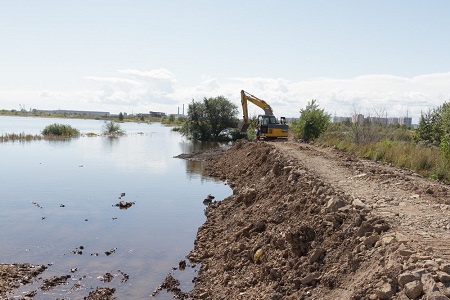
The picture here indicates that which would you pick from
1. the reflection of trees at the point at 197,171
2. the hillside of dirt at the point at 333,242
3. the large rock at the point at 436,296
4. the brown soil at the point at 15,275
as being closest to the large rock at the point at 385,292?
the hillside of dirt at the point at 333,242

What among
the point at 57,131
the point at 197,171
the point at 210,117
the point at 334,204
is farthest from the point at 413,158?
the point at 57,131

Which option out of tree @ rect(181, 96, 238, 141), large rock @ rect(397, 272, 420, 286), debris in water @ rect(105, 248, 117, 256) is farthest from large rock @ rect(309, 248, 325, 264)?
tree @ rect(181, 96, 238, 141)

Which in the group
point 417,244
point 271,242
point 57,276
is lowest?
point 57,276

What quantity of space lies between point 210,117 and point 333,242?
51248mm

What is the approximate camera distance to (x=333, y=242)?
761cm

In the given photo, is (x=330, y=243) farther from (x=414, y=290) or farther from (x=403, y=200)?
(x=403, y=200)

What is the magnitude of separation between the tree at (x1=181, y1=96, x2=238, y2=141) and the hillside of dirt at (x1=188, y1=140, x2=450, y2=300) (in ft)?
143

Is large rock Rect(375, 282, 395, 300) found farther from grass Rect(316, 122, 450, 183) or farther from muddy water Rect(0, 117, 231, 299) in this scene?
grass Rect(316, 122, 450, 183)

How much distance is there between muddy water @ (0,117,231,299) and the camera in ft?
35.6

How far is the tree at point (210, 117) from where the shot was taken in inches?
2272

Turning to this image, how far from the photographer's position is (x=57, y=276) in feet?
34.5

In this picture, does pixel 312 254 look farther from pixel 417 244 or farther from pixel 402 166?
pixel 402 166

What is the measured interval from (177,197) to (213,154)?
1894cm

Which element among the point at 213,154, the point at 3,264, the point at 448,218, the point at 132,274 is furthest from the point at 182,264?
the point at 213,154
